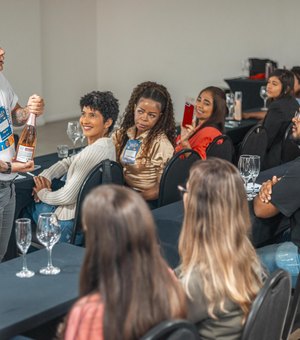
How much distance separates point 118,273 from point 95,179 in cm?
186

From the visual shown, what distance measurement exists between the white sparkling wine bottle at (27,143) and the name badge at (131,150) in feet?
2.91

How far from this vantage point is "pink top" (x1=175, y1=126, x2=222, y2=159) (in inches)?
188

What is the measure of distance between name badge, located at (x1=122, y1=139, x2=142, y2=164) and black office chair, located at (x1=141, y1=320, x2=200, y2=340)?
2.46 meters

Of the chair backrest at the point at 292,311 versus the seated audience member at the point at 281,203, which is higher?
the seated audience member at the point at 281,203

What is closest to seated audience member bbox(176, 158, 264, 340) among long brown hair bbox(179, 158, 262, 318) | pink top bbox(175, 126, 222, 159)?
long brown hair bbox(179, 158, 262, 318)

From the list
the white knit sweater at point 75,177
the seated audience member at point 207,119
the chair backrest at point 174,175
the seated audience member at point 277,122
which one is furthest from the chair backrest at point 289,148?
the white knit sweater at point 75,177

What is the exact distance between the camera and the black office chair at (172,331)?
1.70m

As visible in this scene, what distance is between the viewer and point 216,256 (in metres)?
2.10

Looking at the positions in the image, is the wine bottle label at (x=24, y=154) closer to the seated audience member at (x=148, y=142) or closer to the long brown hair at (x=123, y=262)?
the seated audience member at (x=148, y=142)

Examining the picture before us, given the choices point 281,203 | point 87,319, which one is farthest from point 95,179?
point 87,319

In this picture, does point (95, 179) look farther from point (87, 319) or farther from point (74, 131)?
point (87, 319)

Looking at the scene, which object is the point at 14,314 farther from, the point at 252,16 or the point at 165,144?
the point at 252,16

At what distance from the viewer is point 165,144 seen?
4.22 m

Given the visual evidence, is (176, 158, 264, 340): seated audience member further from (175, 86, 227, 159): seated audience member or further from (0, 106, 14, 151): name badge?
(175, 86, 227, 159): seated audience member
